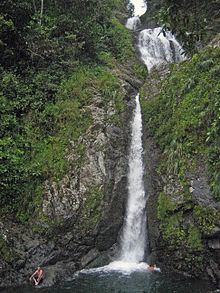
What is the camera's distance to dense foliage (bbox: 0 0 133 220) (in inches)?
374

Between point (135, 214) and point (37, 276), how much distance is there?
525cm

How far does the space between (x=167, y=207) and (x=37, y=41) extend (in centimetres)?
1186

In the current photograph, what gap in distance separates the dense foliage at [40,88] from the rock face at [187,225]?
15.7 ft

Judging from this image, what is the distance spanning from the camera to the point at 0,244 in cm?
838

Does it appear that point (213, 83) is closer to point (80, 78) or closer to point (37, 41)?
point (80, 78)

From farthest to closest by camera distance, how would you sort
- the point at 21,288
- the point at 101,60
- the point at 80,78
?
the point at 101,60, the point at 80,78, the point at 21,288

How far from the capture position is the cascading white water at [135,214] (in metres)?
10.3

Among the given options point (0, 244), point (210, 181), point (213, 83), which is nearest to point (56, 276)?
point (0, 244)

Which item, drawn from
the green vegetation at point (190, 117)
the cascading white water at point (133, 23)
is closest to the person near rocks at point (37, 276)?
the green vegetation at point (190, 117)

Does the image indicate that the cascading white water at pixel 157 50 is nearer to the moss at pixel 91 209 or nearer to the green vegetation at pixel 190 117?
the green vegetation at pixel 190 117

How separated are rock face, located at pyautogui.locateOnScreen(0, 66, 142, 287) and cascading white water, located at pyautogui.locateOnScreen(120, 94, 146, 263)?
43cm

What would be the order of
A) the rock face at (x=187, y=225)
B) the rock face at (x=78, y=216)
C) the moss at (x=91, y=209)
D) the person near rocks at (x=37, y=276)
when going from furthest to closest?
the moss at (x=91, y=209), the rock face at (x=78, y=216), the rock face at (x=187, y=225), the person near rocks at (x=37, y=276)

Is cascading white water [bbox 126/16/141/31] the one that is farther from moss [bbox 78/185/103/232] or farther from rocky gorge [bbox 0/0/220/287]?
moss [bbox 78/185/103/232]

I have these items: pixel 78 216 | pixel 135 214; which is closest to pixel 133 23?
pixel 135 214
